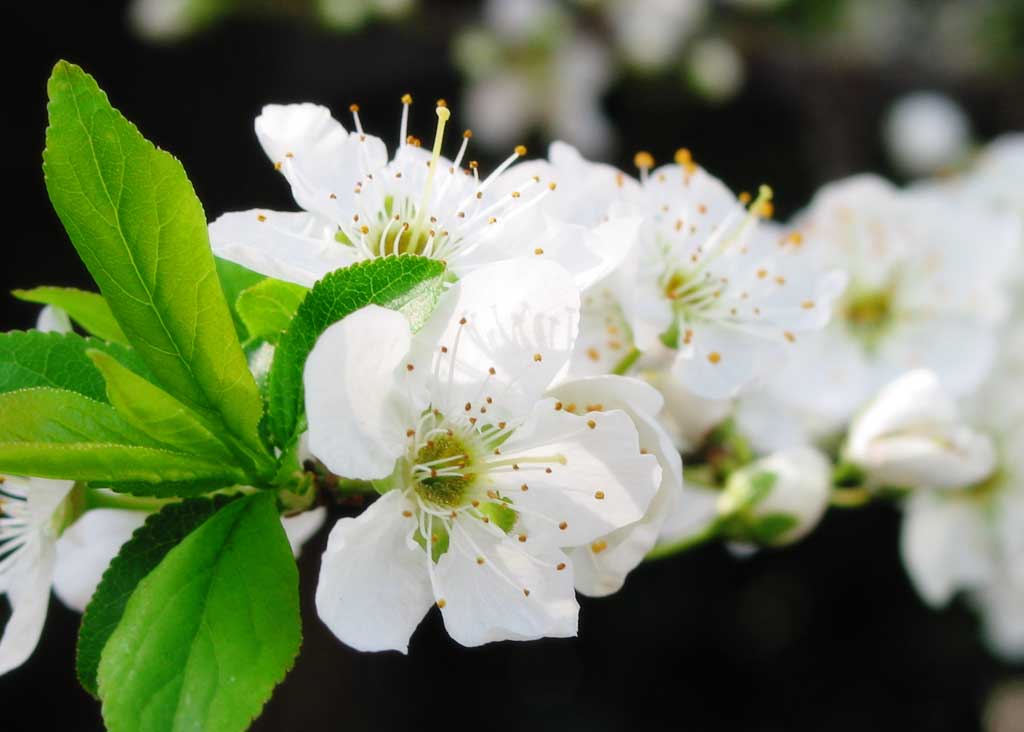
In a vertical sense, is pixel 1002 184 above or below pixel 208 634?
below

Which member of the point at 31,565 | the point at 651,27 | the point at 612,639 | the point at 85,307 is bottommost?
the point at 612,639

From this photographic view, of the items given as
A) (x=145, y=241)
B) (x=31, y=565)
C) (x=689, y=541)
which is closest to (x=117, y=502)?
(x=31, y=565)

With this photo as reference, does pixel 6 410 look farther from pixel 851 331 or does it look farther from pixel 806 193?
pixel 806 193

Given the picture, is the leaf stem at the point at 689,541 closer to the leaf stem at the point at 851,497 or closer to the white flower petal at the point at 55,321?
the leaf stem at the point at 851,497

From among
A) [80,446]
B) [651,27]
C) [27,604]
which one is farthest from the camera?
[651,27]

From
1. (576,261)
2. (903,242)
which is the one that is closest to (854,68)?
(903,242)

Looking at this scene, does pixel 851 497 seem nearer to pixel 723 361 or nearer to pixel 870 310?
pixel 723 361

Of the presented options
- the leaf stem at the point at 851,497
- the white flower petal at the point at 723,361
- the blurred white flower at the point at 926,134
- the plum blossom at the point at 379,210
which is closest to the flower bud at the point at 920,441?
the leaf stem at the point at 851,497
